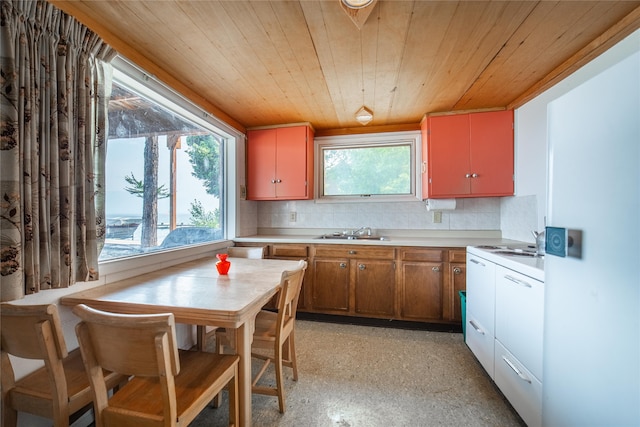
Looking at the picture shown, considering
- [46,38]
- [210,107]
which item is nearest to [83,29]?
[46,38]

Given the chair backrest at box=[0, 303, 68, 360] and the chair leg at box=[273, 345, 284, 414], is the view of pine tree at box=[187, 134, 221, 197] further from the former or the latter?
the chair leg at box=[273, 345, 284, 414]

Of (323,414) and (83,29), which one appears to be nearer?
(83,29)

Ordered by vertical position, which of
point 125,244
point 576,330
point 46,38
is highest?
point 46,38

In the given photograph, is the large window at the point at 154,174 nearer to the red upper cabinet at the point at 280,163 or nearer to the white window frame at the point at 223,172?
the white window frame at the point at 223,172

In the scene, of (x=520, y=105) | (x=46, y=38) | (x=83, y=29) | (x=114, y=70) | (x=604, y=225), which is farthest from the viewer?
(x=520, y=105)

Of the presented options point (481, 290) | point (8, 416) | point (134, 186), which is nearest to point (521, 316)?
point (481, 290)

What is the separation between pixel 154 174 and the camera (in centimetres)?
194

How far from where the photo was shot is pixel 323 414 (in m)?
1.40

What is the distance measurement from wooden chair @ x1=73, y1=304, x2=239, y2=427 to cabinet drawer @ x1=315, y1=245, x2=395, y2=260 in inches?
69.1

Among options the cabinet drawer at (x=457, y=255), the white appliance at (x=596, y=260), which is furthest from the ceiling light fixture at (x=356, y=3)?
the cabinet drawer at (x=457, y=255)

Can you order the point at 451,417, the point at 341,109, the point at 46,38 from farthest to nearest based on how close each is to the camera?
the point at 341,109 < the point at 451,417 < the point at 46,38

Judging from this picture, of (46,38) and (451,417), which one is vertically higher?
(46,38)

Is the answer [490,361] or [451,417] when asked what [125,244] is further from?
[490,361]

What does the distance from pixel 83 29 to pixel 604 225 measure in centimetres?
241
